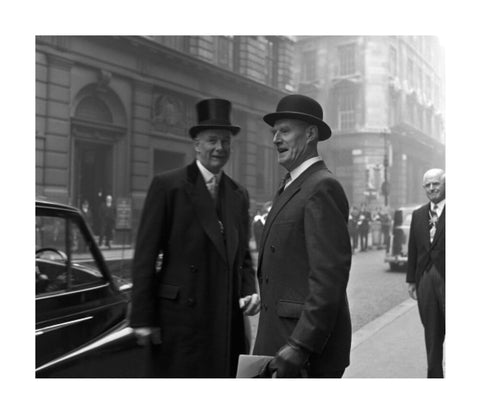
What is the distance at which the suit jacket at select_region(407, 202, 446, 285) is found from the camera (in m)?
3.10

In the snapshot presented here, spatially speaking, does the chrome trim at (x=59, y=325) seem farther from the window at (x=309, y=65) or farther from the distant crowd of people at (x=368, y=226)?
the window at (x=309, y=65)

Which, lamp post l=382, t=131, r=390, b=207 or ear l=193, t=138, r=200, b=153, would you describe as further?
lamp post l=382, t=131, r=390, b=207

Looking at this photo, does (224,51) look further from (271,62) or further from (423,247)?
(423,247)

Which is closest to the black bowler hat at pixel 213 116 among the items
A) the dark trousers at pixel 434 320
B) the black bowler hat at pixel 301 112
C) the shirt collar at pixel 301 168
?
the black bowler hat at pixel 301 112

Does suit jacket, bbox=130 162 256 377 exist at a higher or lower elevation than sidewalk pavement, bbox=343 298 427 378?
higher

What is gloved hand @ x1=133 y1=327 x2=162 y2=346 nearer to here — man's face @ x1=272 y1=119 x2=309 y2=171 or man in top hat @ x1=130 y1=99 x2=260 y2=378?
man in top hat @ x1=130 y1=99 x2=260 y2=378

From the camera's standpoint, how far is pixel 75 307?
2297mm

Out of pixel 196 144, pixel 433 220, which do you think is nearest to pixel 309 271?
pixel 196 144

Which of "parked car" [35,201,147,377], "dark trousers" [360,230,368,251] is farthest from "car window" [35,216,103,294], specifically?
"dark trousers" [360,230,368,251]

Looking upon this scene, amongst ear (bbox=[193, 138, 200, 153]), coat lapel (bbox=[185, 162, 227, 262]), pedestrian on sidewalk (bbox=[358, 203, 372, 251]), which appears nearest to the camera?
coat lapel (bbox=[185, 162, 227, 262])

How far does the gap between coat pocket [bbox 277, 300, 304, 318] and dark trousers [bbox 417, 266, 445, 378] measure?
1502 millimetres

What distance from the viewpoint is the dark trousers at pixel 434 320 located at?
3.09 m
